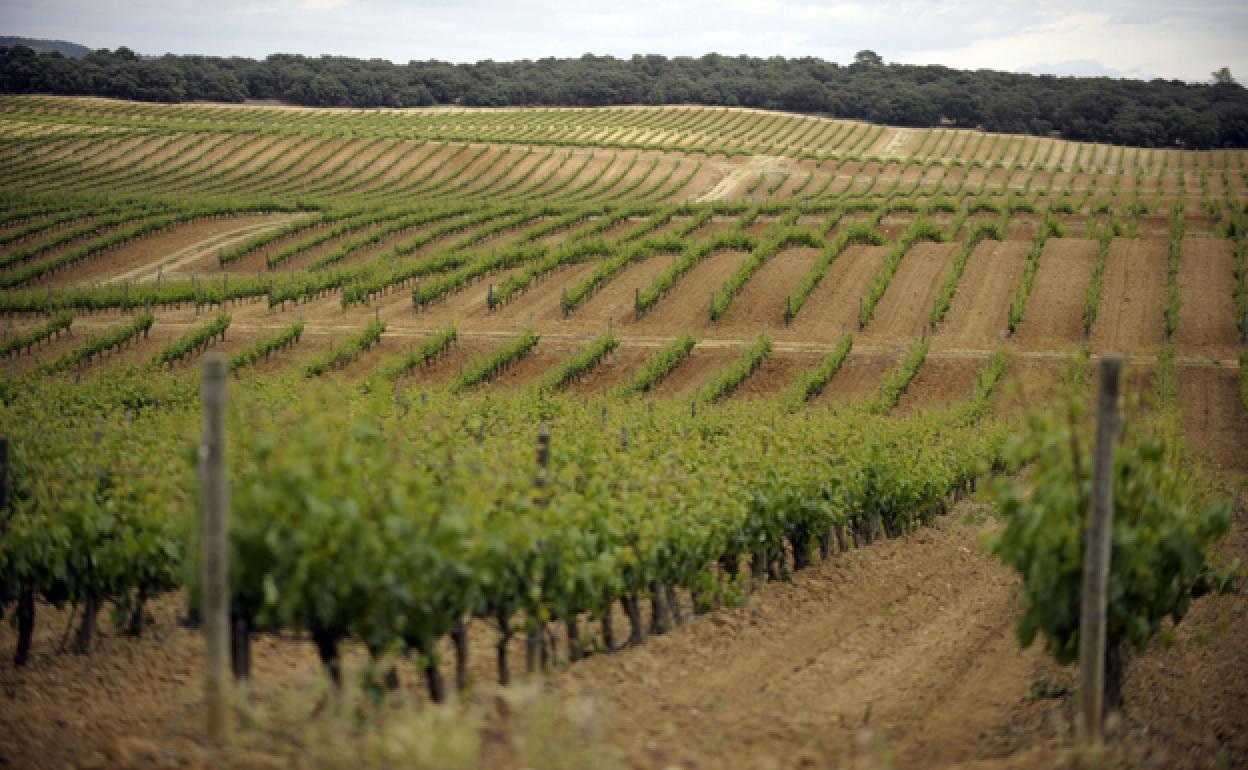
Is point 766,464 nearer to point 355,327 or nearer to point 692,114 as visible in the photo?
point 355,327

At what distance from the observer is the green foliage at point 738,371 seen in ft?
119

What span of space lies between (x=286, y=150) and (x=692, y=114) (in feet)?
174

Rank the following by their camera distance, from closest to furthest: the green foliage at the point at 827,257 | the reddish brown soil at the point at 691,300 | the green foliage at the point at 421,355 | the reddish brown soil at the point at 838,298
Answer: the green foliage at the point at 421,355, the reddish brown soil at the point at 838,298, the reddish brown soil at the point at 691,300, the green foliage at the point at 827,257

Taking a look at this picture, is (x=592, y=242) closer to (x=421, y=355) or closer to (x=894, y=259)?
(x=894, y=259)

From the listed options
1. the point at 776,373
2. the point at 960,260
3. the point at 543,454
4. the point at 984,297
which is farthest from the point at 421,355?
the point at 543,454

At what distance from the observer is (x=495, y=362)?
3903cm

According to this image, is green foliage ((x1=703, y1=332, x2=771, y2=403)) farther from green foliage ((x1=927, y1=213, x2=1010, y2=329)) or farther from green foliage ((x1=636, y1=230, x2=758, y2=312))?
green foliage ((x1=927, y1=213, x2=1010, y2=329))

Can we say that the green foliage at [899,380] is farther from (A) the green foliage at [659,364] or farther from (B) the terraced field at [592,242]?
(A) the green foliage at [659,364]

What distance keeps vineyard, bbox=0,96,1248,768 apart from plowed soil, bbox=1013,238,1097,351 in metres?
0.18

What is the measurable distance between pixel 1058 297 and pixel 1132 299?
111 inches

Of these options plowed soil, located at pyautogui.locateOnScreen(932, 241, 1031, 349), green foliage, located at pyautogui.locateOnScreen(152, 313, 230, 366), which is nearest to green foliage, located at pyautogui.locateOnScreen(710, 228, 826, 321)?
plowed soil, located at pyautogui.locateOnScreen(932, 241, 1031, 349)

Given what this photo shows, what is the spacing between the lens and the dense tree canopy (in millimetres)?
123562

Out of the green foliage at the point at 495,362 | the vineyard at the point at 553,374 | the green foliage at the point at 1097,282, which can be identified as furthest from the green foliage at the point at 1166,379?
the green foliage at the point at 495,362

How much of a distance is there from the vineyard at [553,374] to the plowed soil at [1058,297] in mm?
178
